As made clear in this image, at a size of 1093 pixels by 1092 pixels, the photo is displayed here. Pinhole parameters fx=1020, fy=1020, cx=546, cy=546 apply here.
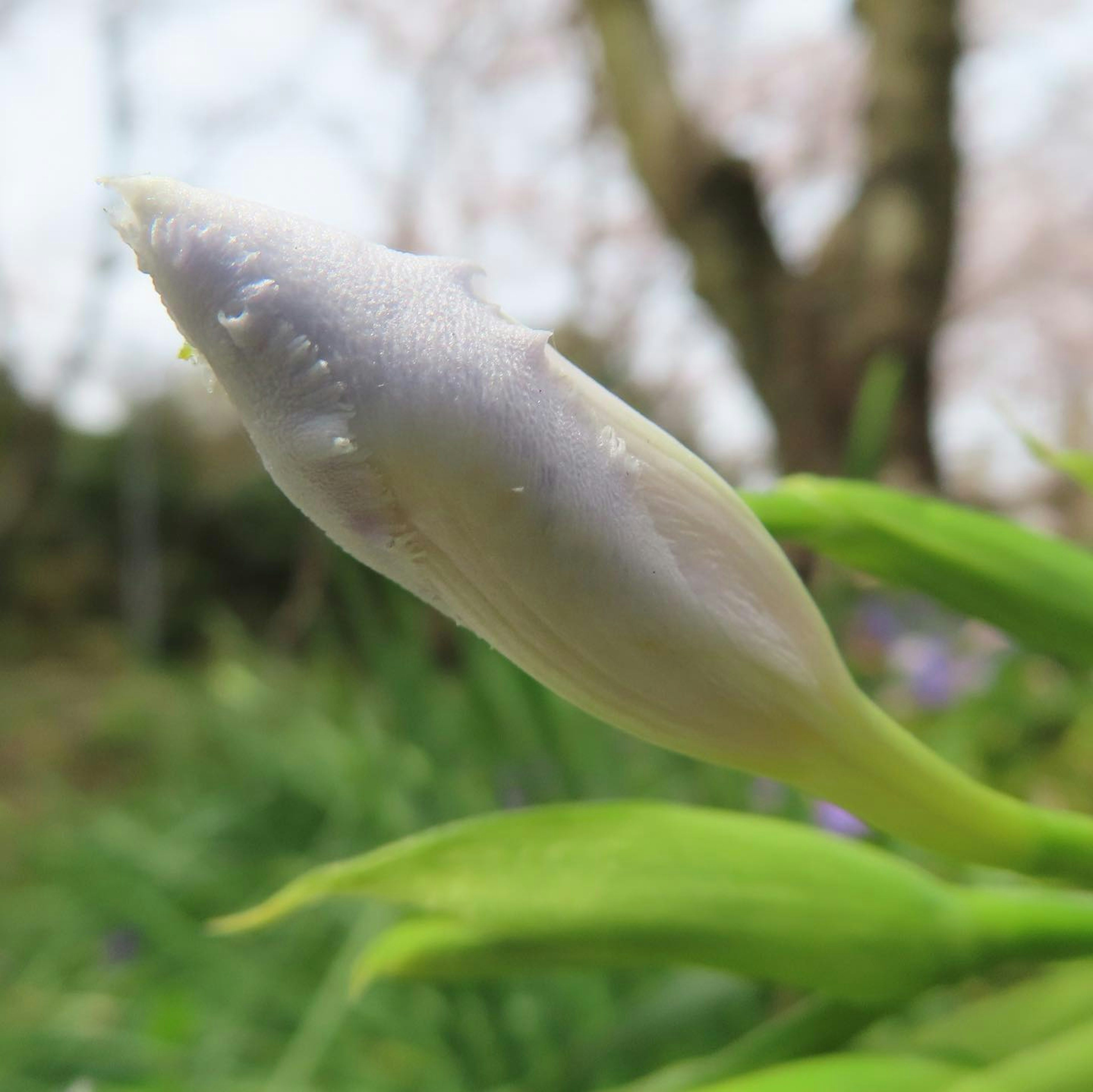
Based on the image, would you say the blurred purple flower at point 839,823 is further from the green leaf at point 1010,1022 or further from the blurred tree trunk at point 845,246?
the blurred tree trunk at point 845,246

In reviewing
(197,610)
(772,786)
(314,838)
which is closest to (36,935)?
(314,838)

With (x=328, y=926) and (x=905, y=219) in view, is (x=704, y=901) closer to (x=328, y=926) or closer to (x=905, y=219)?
(x=328, y=926)

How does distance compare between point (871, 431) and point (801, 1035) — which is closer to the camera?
point (801, 1035)

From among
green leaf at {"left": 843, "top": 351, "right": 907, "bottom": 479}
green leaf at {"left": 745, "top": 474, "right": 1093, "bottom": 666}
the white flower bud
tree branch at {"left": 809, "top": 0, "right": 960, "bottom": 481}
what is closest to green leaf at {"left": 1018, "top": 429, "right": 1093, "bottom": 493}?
green leaf at {"left": 745, "top": 474, "right": 1093, "bottom": 666}

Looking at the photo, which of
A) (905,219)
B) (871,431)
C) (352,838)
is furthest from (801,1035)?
(905,219)

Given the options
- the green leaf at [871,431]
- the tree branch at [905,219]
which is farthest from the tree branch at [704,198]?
the green leaf at [871,431]

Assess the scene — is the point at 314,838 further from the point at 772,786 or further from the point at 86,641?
the point at 86,641

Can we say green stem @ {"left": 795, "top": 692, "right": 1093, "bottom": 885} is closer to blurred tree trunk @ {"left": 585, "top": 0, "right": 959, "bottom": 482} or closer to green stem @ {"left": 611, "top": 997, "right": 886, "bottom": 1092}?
green stem @ {"left": 611, "top": 997, "right": 886, "bottom": 1092}
